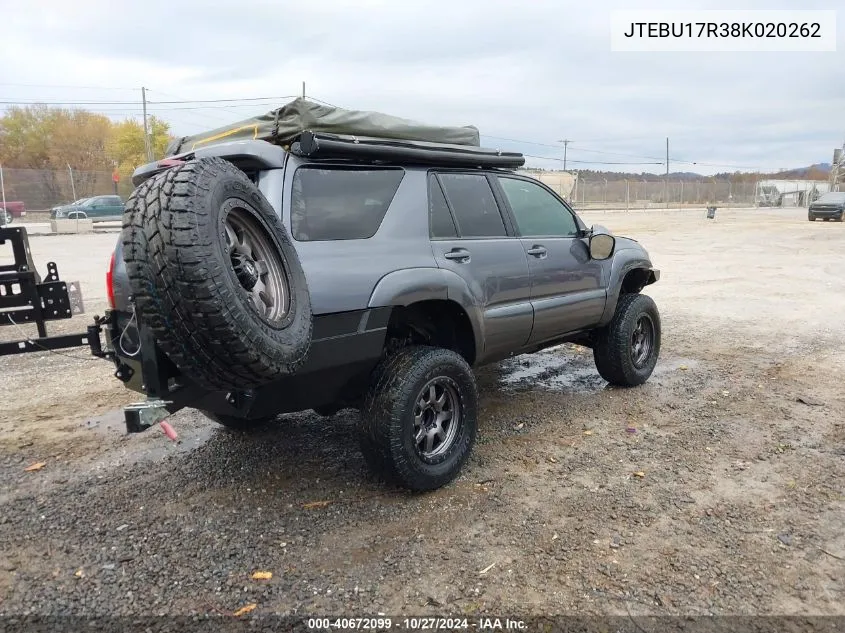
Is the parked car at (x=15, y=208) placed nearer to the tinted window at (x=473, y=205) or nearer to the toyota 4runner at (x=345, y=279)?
the toyota 4runner at (x=345, y=279)

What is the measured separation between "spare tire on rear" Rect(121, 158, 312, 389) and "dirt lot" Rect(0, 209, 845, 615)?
A: 943mm

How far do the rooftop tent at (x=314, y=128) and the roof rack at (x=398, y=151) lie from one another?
3.9 inches

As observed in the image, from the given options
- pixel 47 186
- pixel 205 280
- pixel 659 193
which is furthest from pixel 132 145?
pixel 205 280

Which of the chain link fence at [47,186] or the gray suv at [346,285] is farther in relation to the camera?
the chain link fence at [47,186]

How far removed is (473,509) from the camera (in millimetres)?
3336

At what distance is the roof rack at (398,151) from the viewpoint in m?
3.22

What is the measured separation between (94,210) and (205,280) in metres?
30.9

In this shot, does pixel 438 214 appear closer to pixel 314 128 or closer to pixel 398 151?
pixel 398 151

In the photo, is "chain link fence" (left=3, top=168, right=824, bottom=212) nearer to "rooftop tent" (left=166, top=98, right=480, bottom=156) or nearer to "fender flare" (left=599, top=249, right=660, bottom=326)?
"fender flare" (left=599, top=249, right=660, bottom=326)

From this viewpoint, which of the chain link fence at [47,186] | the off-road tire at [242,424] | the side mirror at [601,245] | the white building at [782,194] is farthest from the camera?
the white building at [782,194]

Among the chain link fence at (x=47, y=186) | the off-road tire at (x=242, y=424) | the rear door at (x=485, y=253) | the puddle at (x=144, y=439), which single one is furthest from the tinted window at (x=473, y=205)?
the chain link fence at (x=47, y=186)

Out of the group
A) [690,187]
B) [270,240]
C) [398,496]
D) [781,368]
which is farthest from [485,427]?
[690,187]

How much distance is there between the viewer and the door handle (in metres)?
3.71

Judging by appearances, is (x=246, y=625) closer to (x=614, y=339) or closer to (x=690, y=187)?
(x=614, y=339)
